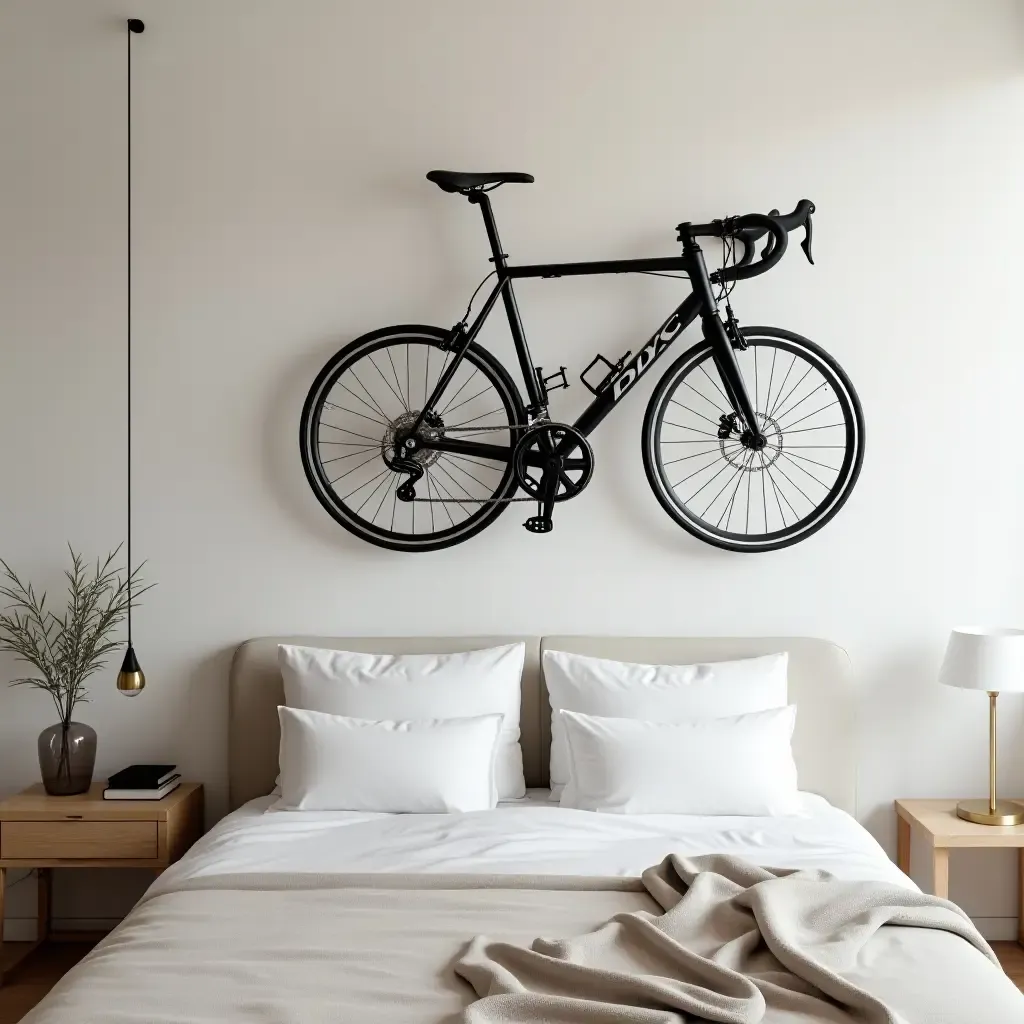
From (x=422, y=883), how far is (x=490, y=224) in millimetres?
1944

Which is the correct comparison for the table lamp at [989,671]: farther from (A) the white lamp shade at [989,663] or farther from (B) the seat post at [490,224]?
(B) the seat post at [490,224]

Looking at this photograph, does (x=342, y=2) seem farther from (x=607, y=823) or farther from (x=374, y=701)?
(x=607, y=823)

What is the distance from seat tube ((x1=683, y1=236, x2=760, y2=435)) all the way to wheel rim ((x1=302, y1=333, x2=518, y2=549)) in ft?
2.20

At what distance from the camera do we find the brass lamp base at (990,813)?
315 cm

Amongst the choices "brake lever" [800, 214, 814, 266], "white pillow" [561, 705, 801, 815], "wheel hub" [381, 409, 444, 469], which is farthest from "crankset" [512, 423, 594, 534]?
"brake lever" [800, 214, 814, 266]

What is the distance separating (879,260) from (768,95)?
0.64 m

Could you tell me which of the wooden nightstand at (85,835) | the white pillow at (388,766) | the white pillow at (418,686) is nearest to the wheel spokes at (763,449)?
the white pillow at (418,686)

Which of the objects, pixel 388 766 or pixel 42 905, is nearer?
pixel 388 766

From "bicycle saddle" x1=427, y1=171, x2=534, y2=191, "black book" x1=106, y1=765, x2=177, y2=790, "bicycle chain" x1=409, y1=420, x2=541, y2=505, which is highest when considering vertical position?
"bicycle saddle" x1=427, y1=171, x2=534, y2=191

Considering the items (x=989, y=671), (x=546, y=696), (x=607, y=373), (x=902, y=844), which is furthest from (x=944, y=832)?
(x=607, y=373)

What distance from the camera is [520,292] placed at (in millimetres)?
3438

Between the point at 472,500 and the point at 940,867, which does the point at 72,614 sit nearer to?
the point at 472,500

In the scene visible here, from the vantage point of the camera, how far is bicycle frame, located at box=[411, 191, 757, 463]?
3.26 m

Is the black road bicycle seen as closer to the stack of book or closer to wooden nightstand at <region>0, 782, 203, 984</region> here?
the stack of book
